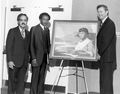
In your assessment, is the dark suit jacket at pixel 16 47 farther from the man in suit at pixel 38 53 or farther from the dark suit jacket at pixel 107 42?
the dark suit jacket at pixel 107 42

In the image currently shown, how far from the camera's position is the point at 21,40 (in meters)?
4.29

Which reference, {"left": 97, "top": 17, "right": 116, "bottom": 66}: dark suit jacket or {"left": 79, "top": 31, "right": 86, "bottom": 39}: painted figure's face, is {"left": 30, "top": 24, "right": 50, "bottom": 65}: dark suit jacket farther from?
{"left": 97, "top": 17, "right": 116, "bottom": 66}: dark suit jacket

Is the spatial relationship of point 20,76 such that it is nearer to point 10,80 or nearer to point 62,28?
point 10,80

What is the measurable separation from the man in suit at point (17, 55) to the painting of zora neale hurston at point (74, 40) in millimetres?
552

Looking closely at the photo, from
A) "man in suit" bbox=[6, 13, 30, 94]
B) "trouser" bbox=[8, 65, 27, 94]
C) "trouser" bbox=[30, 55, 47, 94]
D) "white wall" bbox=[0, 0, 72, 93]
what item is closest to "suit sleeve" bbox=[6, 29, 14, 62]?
"man in suit" bbox=[6, 13, 30, 94]

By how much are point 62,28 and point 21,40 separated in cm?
83

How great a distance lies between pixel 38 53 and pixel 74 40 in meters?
0.75

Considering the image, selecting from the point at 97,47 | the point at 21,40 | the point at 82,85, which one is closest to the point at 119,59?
the point at 97,47

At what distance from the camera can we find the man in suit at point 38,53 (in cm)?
442

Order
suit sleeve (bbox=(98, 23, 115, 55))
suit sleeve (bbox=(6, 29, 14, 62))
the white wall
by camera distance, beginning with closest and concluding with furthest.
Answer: suit sleeve (bbox=(98, 23, 115, 55)) → suit sleeve (bbox=(6, 29, 14, 62)) → the white wall

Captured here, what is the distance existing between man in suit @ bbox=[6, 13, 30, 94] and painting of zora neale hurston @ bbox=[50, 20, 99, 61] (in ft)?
1.81

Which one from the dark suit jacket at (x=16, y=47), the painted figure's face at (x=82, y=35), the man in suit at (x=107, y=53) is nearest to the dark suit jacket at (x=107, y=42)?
the man in suit at (x=107, y=53)

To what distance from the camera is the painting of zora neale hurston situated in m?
4.20

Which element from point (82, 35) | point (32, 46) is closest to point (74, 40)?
point (82, 35)
